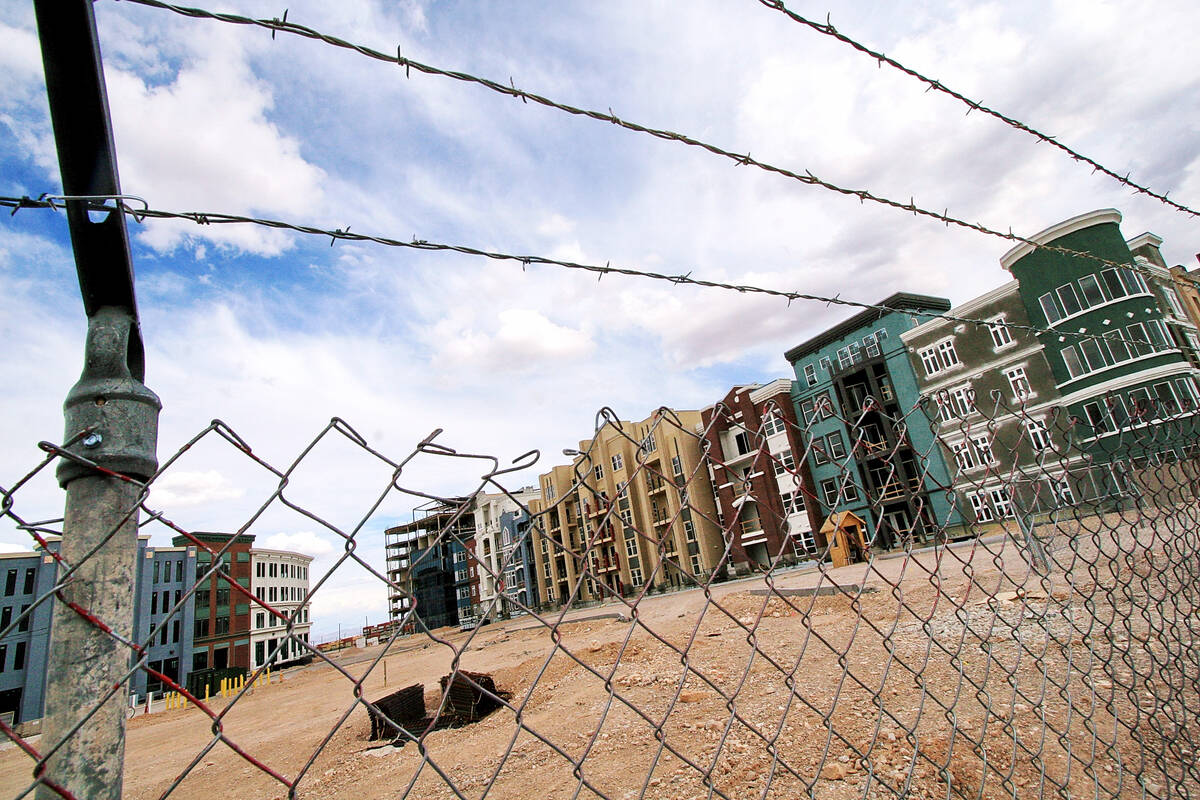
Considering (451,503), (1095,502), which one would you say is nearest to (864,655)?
(1095,502)

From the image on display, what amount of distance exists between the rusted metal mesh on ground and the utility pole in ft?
0.11

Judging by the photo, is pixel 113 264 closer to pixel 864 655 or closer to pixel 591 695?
pixel 864 655

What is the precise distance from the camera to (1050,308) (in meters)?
23.6

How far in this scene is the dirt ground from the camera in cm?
230

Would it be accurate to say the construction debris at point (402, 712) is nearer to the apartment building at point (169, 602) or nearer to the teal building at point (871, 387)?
the teal building at point (871, 387)

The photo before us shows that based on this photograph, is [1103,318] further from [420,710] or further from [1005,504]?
[420,710]

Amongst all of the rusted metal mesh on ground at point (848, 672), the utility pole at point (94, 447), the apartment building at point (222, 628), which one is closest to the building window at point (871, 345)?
the rusted metal mesh on ground at point (848, 672)

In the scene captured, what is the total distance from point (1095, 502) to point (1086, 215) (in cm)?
2606

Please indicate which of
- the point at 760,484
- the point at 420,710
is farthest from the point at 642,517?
the point at 420,710

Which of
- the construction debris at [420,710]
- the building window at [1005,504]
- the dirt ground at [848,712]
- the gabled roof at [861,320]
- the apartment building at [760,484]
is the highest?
the gabled roof at [861,320]

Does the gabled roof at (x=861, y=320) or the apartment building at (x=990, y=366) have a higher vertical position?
the gabled roof at (x=861, y=320)

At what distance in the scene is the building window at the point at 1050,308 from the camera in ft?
76.7

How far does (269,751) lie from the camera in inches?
484

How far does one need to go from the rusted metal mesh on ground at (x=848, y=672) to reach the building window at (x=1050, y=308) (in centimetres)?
1539
